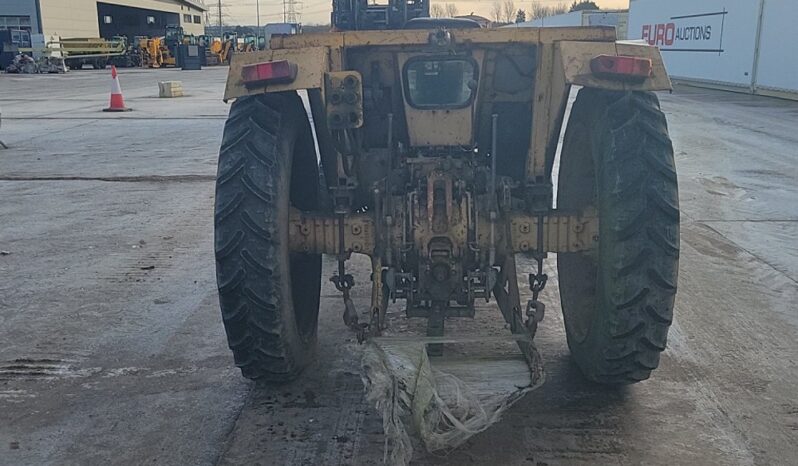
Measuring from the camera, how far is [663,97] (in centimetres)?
2234

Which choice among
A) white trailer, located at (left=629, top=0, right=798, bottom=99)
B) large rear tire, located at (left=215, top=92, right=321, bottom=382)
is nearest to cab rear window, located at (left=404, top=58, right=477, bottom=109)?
large rear tire, located at (left=215, top=92, right=321, bottom=382)

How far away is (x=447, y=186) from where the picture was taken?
12.3ft

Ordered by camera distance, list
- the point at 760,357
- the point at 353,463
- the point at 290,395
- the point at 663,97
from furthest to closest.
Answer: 1. the point at 663,97
2. the point at 760,357
3. the point at 290,395
4. the point at 353,463

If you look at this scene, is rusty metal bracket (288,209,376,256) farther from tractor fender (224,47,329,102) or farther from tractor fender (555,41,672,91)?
tractor fender (555,41,672,91)

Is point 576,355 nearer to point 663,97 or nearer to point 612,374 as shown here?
point 612,374

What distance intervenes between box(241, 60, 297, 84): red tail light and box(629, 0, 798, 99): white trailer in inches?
778

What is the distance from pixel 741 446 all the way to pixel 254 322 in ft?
7.47

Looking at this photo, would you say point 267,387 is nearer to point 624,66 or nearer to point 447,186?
point 447,186

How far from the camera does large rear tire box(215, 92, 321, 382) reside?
11.8 feet

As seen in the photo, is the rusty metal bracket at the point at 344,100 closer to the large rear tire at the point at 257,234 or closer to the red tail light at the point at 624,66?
the large rear tire at the point at 257,234

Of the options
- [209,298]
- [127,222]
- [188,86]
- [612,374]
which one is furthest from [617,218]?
[188,86]

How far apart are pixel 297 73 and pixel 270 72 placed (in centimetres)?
14

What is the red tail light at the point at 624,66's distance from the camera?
3.41 metres

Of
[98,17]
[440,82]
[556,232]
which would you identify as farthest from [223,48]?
[556,232]
